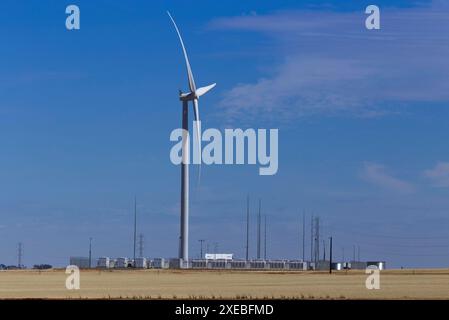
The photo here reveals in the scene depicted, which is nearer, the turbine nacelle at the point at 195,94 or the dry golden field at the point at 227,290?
the dry golden field at the point at 227,290

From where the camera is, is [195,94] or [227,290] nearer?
[227,290]

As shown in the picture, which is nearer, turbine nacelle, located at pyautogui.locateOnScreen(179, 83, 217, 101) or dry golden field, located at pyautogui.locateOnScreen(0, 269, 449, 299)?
dry golden field, located at pyautogui.locateOnScreen(0, 269, 449, 299)

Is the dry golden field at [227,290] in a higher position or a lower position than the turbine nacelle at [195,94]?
lower

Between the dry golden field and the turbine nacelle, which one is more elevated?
the turbine nacelle
